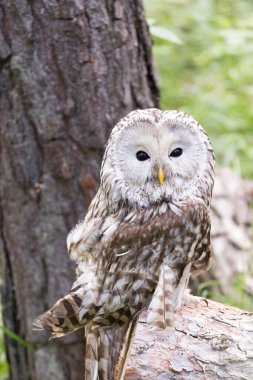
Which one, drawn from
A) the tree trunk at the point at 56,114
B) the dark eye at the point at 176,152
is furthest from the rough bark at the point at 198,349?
the tree trunk at the point at 56,114

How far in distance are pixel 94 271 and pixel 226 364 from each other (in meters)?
0.63

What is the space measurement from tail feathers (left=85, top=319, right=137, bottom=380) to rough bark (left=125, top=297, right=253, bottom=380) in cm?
4

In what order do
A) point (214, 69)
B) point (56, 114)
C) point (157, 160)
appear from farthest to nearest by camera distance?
point (214, 69), point (56, 114), point (157, 160)

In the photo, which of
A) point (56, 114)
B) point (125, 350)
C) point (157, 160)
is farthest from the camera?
point (56, 114)

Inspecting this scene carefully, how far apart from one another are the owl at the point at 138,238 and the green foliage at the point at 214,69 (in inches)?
86.3

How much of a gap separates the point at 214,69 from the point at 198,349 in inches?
176

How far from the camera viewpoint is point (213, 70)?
6.82 meters

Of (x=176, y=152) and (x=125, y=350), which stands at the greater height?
(x=176, y=152)

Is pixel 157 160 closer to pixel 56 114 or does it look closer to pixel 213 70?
pixel 56 114

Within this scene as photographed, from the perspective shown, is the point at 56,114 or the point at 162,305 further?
the point at 56,114

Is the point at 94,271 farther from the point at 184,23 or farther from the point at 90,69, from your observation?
the point at 184,23

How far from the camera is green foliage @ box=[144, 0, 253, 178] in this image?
566cm

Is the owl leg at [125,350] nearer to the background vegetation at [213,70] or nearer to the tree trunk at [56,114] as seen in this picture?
the tree trunk at [56,114]

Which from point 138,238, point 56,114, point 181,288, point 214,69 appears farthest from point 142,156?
point 214,69
